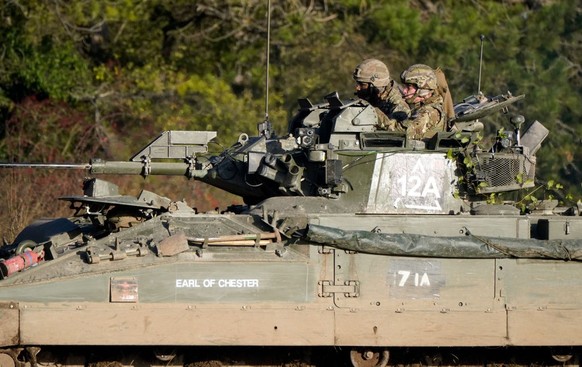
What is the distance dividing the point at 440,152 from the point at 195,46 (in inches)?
661

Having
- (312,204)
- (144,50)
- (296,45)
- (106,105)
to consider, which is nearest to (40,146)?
(106,105)

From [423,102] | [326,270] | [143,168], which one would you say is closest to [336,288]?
[326,270]

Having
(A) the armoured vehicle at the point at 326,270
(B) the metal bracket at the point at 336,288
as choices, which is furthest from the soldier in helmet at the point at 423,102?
(B) the metal bracket at the point at 336,288

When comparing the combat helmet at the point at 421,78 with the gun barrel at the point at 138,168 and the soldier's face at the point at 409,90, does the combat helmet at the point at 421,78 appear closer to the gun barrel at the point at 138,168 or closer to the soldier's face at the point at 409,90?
the soldier's face at the point at 409,90

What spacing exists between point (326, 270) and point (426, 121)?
254 centimetres

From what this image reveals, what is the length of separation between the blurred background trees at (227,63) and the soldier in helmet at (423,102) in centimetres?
1085

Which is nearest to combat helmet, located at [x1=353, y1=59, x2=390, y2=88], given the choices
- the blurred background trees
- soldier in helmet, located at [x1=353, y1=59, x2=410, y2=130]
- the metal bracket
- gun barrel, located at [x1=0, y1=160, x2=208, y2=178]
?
soldier in helmet, located at [x1=353, y1=59, x2=410, y2=130]


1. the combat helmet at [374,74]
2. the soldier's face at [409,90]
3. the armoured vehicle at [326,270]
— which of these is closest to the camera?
the armoured vehicle at [326,270]

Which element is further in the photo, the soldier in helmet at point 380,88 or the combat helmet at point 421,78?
the combat helmet at point 421,78

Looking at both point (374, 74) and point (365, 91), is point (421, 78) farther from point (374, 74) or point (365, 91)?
point (365, 91)

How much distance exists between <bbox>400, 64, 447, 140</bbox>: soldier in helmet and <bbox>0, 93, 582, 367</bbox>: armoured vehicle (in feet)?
1.35

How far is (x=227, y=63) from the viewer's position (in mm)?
30172

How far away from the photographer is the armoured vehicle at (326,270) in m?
12.9

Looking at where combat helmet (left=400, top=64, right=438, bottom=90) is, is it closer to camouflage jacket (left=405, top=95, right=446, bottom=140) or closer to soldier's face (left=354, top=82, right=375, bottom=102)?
camouflage jacket (left=405, top=95, right=446, bottom=140)
